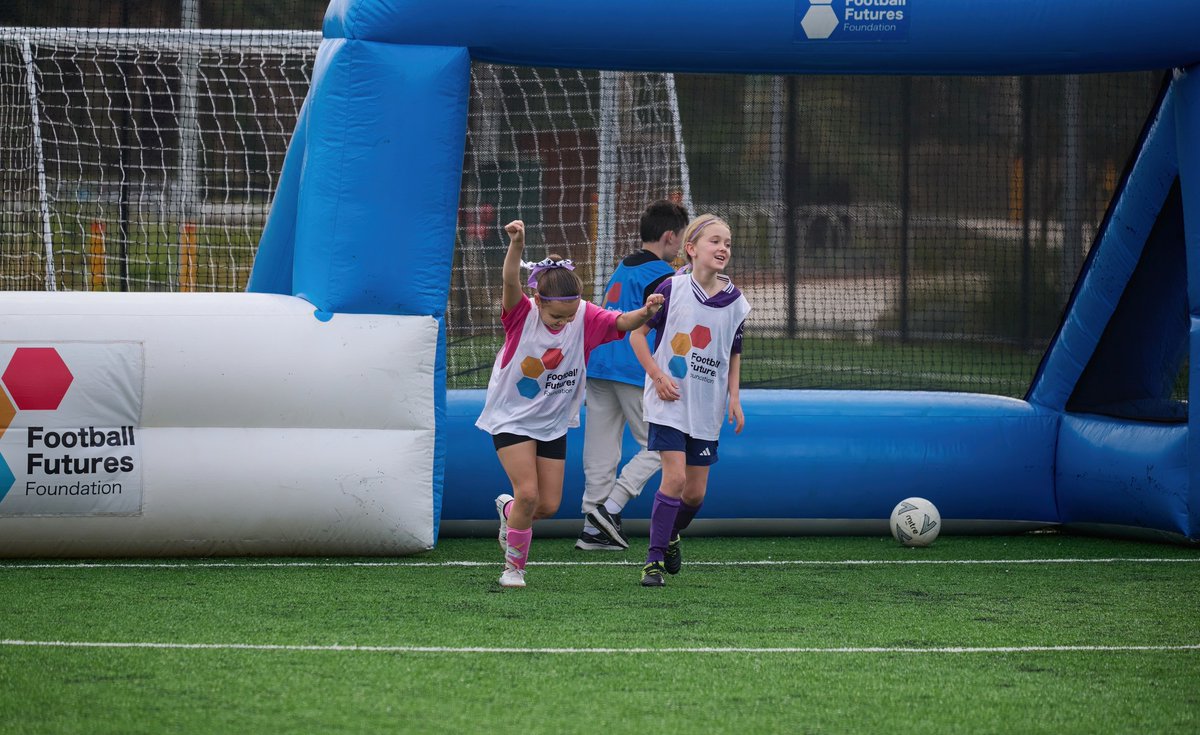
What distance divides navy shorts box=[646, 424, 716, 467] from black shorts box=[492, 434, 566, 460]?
340mm

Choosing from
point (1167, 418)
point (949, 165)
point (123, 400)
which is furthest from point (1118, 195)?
point (949, 165)

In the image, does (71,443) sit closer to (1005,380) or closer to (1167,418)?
(1167,418)

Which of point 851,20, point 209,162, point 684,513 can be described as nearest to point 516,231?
point 684,513

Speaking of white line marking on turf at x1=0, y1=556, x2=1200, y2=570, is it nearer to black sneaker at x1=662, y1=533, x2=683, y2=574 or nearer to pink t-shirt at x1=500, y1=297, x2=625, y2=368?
black sneaker at x1=662, y1=533, x2=683, y2=574

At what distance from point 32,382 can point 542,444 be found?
Result: 84.3 inches

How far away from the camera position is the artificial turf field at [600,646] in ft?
11.3

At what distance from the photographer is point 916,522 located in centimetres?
663

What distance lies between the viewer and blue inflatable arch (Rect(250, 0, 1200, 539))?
6031mm

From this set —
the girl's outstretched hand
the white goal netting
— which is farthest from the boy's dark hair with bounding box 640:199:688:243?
the white goal netting

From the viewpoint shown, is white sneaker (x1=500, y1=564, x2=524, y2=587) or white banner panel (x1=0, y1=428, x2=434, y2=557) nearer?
white sneaker (x1=500, y1=564, x2=524, y2=587)

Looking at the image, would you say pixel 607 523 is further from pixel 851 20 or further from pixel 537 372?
pixel 851 20

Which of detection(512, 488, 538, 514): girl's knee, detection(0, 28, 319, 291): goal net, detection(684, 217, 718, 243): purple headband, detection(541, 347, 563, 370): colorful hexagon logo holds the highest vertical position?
detection(0, 28, 319, 291): goal net

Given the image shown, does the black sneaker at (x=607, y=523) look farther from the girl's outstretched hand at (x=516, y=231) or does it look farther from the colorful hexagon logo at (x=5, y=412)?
the colorful hexagon logo at (x=5, y=412)

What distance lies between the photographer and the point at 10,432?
5.77 metres
